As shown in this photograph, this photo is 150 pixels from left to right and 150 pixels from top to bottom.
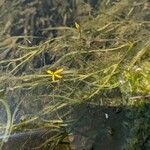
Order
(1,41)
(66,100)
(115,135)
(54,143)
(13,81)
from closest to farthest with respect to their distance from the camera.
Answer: (115,135) < (54,143) < (66,100) < (13,81) < (1,41)

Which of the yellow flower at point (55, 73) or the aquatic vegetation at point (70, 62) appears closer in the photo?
the aquatic vegetation at point (70, 62)

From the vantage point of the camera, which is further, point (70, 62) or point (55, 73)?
point (70, 62)

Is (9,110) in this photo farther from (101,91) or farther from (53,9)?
(53,9)

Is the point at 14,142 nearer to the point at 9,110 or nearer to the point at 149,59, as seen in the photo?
the point at 9,110

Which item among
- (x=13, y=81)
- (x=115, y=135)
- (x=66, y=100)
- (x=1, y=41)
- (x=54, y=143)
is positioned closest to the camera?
(x=115, y=135)

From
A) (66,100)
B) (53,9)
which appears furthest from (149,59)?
(53,9)

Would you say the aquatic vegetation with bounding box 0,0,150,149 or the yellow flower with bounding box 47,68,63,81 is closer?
the aquatic vegetation with bounding box 0,0,150,149

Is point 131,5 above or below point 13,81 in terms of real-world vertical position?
above

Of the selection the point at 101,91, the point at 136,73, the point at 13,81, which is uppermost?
the point at 136,73

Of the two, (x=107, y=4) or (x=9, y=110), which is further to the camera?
(x=107, y=4)
